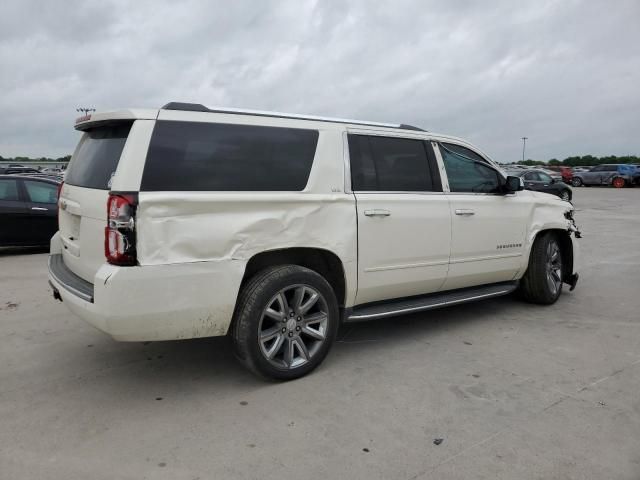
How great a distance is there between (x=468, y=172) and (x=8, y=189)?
26.2ft

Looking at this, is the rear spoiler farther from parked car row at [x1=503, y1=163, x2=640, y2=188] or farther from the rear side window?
parked car row at [x1=503, y1=163, x2=640, y2=188]

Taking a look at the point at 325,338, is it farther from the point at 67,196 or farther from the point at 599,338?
the point at 599,338

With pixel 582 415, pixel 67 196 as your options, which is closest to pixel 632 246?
pixel 582 415

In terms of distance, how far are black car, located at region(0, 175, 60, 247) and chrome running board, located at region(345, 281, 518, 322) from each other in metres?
7.11

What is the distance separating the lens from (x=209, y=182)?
342cm

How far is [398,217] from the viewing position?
14.0ft

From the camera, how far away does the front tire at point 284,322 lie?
140 inches

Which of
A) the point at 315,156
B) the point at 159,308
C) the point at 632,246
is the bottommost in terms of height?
the point at 632,246

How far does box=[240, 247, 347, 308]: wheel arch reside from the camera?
376 cm

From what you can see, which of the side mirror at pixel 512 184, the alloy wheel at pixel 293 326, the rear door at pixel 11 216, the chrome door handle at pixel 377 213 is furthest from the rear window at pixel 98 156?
the rear door at pixel 11 216

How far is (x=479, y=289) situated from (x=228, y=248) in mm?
2752

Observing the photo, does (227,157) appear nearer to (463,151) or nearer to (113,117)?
(113,117)

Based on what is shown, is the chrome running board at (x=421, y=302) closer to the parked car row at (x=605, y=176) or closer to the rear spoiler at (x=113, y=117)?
the rear spoiler at (x=113, y=117)

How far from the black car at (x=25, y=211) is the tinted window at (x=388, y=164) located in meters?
7.03
